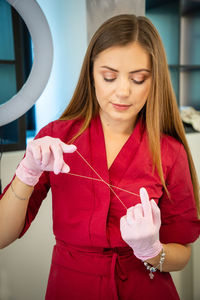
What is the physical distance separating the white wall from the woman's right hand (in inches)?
21.4

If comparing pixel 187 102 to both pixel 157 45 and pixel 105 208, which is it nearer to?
pixel 157 45

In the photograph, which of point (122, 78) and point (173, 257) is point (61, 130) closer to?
point (122, 78)

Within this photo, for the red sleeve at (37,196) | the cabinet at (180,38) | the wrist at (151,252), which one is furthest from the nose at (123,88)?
the cabinet at (180,38)

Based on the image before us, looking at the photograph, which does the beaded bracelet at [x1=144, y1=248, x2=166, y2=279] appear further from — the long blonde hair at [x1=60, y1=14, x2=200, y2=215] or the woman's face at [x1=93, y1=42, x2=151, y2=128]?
the woman's face at [x1=93, y1=42, x2=151, y2=128]

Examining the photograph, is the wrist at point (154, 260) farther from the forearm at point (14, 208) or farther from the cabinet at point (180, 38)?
the cabinet at point (180, 38)

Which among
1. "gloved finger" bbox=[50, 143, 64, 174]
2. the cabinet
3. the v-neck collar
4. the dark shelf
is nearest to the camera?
"gloved finger" bbox=[50, 143, 64, 174]

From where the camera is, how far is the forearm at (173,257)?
90cm

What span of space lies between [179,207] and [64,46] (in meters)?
0.75

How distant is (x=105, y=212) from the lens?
858 mm

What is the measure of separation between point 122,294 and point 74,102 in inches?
23.3

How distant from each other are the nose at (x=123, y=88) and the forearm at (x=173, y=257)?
448 millimetres

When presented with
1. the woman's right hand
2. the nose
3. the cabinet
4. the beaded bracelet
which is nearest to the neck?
the nose

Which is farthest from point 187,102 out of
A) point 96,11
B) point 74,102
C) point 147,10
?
point 74,102

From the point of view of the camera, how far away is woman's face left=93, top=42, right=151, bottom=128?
0.84m
